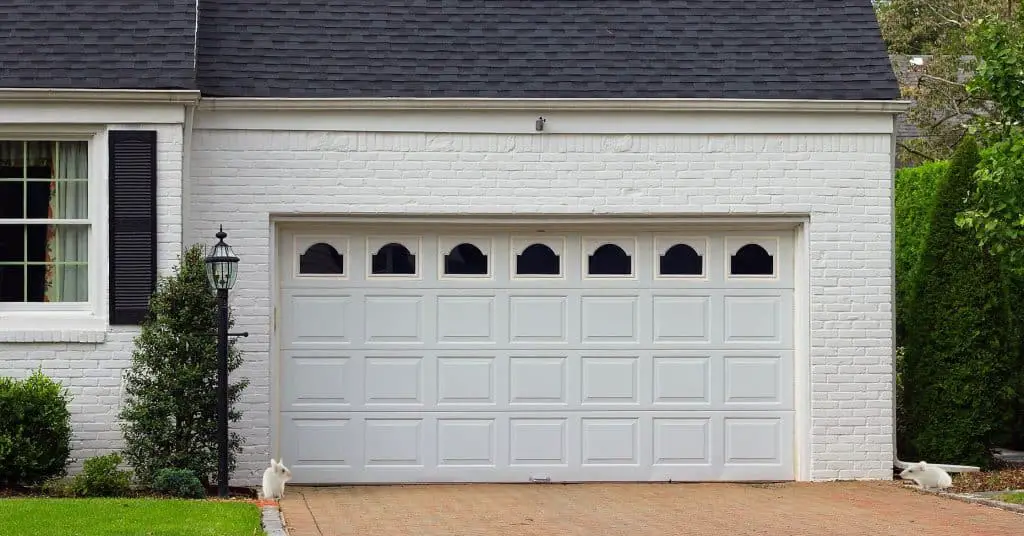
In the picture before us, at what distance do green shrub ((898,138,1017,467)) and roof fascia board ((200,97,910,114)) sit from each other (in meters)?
1.30

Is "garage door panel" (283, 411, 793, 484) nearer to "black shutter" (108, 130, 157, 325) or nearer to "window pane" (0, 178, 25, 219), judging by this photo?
"black shutter" (108, 130, 157, 325)

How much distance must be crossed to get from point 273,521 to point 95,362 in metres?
2.99

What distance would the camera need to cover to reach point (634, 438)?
12680 mm

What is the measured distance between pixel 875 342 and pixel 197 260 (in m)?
5.87

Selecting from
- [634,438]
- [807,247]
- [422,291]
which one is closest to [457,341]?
[422,291]

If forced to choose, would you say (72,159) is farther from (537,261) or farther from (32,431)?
(537,261)

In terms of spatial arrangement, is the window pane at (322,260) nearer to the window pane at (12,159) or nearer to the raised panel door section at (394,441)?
the raised panel door section at (394,441)

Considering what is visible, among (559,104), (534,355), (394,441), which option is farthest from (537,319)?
(559,104)

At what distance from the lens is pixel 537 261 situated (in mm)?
12688

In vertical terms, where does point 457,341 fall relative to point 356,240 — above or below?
below

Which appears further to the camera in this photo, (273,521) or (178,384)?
(178,384)

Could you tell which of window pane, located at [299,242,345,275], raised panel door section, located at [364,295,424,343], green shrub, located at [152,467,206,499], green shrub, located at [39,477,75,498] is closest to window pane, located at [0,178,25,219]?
green shrub, located at [39,477,75,498]

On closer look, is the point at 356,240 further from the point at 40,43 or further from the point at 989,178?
the point at 989,178

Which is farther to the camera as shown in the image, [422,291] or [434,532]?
[422,291]
